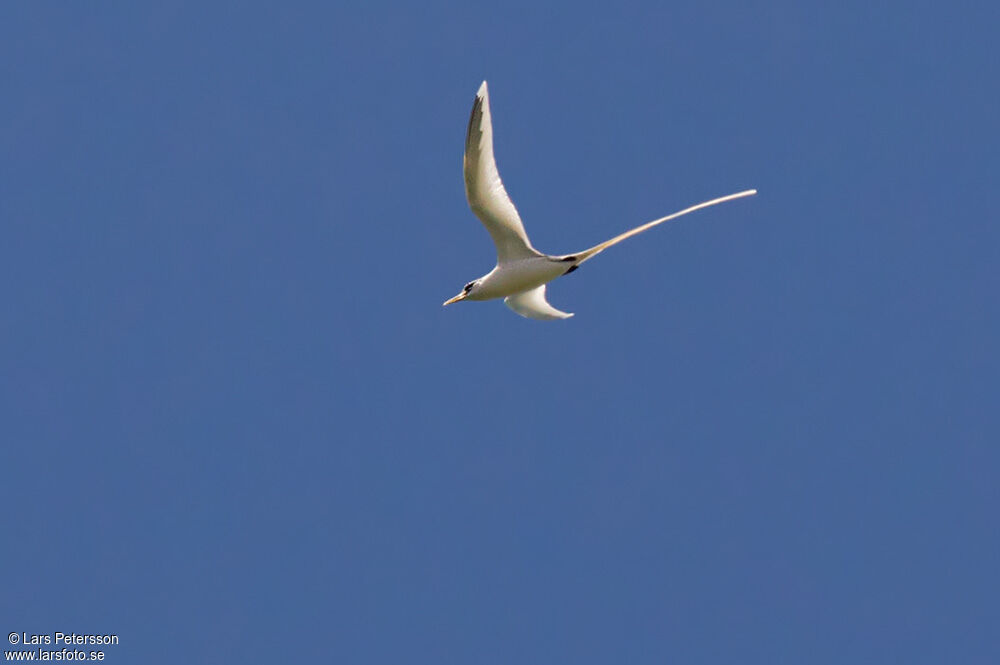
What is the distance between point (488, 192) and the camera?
19000mm

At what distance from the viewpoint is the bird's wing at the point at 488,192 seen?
59.8 feet

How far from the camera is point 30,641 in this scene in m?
20.7

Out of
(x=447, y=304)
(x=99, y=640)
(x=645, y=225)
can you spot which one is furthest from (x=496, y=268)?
(x=99, y=640)

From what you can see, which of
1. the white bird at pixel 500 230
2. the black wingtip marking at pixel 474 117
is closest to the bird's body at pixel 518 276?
the white bird at pixel 500 230

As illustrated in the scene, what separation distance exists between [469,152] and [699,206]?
3.11 metres

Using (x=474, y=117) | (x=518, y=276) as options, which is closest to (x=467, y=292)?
(x=518, y=276)

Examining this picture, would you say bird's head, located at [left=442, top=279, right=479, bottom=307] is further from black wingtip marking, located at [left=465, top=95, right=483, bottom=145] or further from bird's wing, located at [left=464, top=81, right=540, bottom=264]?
black wingtip marking, located at [left=465, top=95, right=483, bottom=145]

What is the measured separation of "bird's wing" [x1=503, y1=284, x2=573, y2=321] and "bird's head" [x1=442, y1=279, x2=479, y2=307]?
1.09 metres

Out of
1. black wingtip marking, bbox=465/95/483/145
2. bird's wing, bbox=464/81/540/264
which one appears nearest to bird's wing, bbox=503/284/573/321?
bird's wing, bbox=464/81/540/264

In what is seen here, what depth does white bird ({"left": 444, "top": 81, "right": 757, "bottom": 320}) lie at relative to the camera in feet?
59.5

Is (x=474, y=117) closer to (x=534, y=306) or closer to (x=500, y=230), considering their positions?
(x=500, y=230)

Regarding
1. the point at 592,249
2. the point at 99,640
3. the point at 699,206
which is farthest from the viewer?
the point at 99,640

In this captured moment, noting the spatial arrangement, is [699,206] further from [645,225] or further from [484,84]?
[484,84]

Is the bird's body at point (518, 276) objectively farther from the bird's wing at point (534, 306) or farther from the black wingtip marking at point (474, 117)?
the black wingtip marking at point (474, 117)
